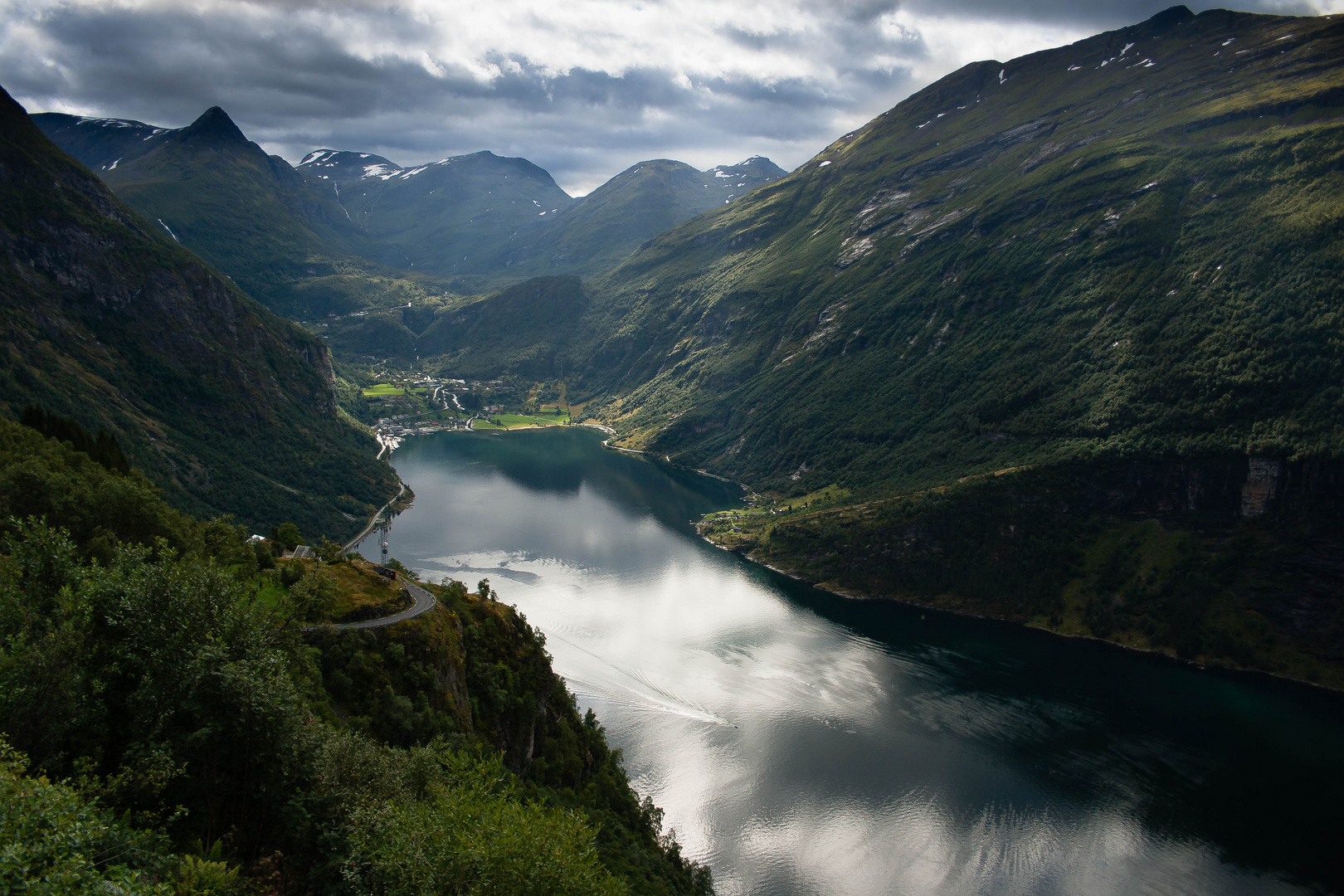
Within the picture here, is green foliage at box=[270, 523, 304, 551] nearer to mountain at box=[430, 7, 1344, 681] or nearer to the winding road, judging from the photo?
the winding road

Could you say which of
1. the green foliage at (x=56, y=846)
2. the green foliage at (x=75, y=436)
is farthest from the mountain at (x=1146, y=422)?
the green foliage at (x=56, y=846)

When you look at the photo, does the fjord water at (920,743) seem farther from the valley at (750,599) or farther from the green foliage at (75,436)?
the green foliage at (75,436)

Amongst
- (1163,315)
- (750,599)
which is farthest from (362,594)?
(1163,315)

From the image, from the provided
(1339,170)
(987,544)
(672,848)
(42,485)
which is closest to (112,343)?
(42,485)

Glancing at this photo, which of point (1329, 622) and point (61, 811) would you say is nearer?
point (61, 811)

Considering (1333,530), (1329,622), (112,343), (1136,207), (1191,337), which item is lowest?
(1329,622)

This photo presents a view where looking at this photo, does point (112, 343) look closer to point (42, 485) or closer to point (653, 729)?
point (42, 485)
